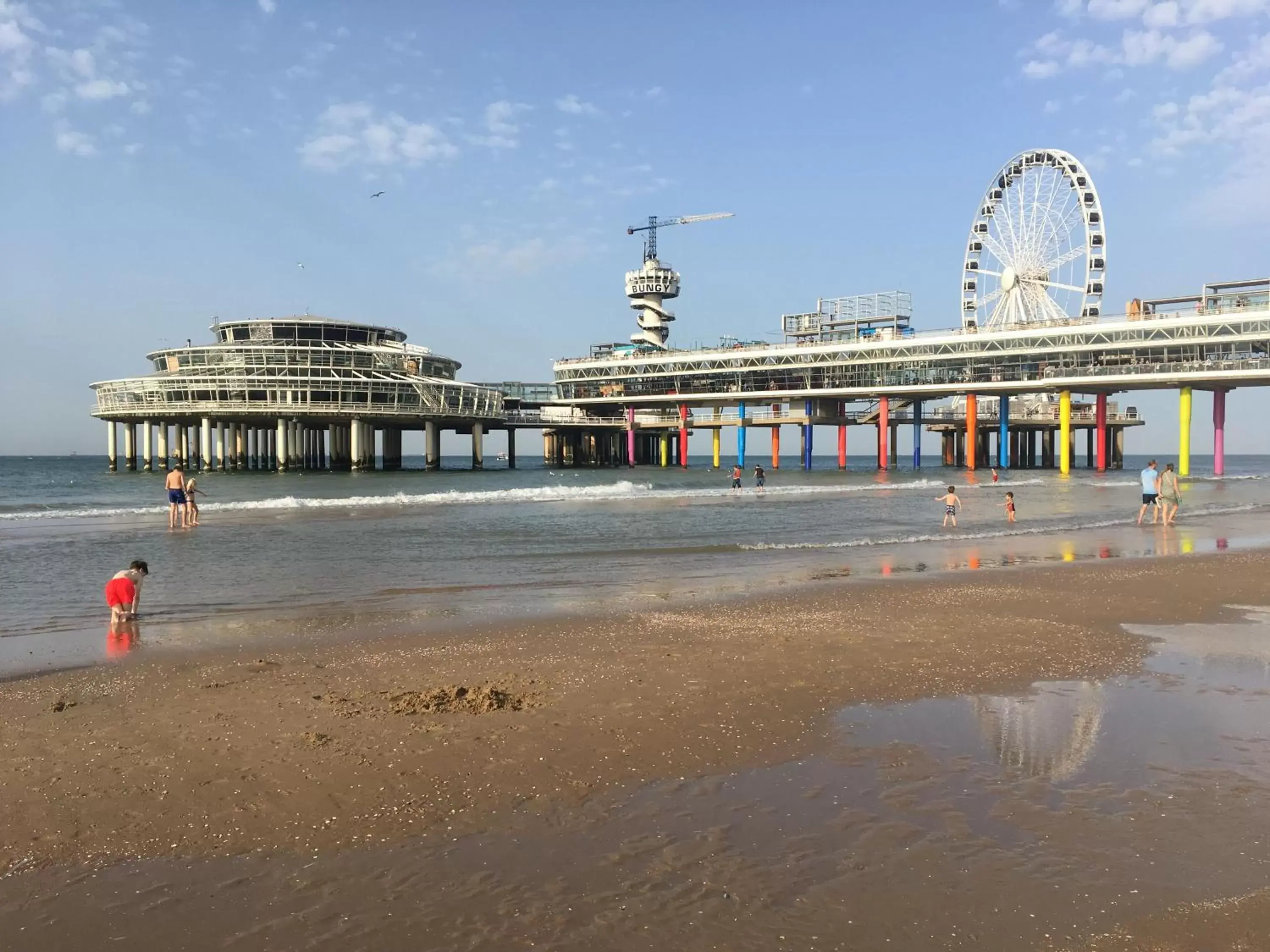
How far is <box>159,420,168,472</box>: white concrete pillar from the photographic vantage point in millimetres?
76562

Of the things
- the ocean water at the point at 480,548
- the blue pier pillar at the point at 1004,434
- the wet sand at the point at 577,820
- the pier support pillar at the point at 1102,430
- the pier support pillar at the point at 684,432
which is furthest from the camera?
the pier support pillar at the point at 684,432

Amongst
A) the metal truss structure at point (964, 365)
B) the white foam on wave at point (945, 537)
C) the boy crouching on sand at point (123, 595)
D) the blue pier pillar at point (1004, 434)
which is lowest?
the white foam on wave at point (945, 537)

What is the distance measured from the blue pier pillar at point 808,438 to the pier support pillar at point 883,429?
6.28 metres

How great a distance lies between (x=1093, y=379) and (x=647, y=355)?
4518 centimetres

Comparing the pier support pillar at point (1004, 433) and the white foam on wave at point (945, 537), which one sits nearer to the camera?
Result: the white foam on wave at point (945, 537)

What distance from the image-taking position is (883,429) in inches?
2904

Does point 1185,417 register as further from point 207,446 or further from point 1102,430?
point 207,446

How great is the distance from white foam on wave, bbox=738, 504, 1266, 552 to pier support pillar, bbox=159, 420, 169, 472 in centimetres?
7256

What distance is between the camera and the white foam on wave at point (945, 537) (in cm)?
1908

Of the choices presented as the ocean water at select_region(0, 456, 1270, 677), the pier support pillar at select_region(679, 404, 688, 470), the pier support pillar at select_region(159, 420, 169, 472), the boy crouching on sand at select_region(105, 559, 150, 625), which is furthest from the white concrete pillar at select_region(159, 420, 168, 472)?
the boy crouching on sand at select_region(105, 559, 150, 625)

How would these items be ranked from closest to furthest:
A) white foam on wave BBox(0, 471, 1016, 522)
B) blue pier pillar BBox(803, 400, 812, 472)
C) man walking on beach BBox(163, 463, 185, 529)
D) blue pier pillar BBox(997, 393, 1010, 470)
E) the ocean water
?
the ocean water → man walking on beach BBox(163, 463, 185, 529) → white foam on wave BBox(0, 471, 1016, 522) → blue pier pillar BBox(997, 393, 1010, 470) → blue pier pillar BBox(803, 400, 812, 472)

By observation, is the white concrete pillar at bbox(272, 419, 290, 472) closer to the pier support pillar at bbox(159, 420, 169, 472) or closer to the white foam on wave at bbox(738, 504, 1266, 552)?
the pier support pillar at bbox(159, 420, 169, 472)

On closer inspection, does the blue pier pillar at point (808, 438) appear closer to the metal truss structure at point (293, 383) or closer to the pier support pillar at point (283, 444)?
the metal truss structure at point (293, 383)

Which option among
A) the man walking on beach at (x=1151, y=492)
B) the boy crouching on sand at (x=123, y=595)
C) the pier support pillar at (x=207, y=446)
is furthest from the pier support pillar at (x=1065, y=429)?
the pier support pillar at (x=207, y=446)
